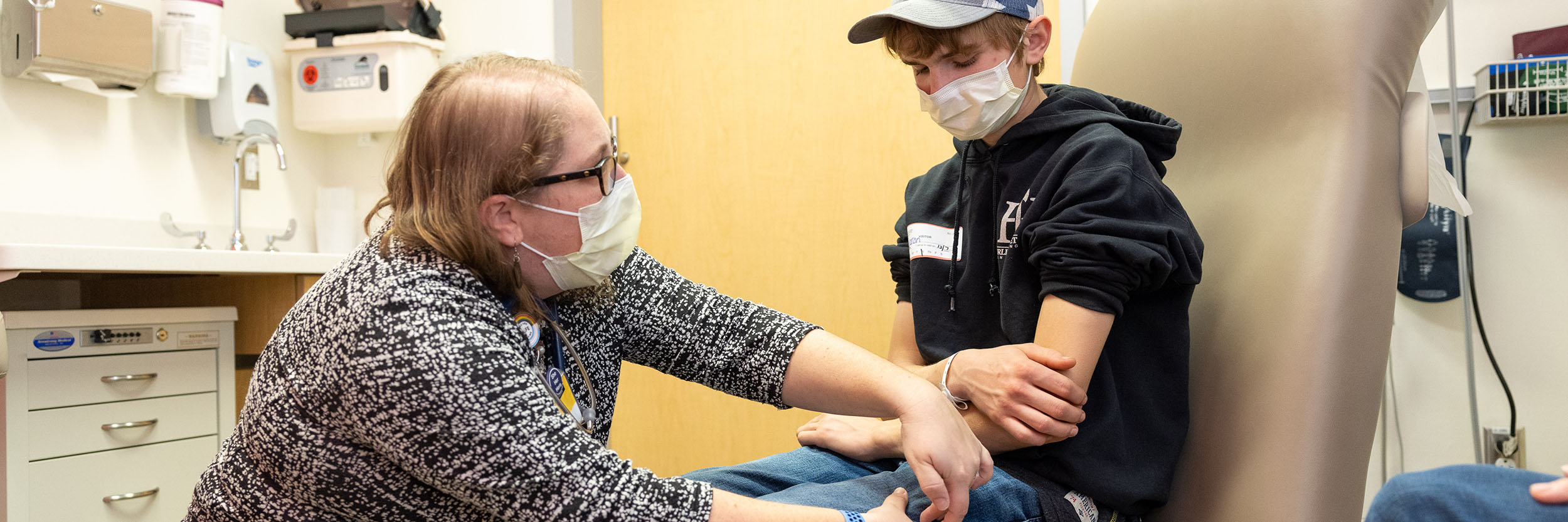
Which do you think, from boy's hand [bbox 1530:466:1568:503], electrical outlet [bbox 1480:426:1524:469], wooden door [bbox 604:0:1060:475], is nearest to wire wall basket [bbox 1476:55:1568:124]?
electrical outlet [bbox 1480:426:1524:469]

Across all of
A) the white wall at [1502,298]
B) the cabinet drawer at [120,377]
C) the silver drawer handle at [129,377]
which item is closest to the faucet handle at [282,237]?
the cabinet drawer at [120,377]

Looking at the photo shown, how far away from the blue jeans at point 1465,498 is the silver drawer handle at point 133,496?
2038 mm

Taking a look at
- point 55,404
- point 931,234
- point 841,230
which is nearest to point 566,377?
point 931,234

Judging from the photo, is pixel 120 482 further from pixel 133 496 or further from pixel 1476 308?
pixel 1476 308

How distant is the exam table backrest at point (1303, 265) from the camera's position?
2.87 feet

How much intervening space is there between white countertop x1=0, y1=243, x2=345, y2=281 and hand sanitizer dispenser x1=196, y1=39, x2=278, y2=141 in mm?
618

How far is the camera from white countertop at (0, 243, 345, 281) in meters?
1.52

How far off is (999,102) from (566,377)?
1.82 feet

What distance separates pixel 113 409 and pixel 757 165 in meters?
1.54

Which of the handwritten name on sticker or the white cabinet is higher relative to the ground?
the handwritten name on sticker

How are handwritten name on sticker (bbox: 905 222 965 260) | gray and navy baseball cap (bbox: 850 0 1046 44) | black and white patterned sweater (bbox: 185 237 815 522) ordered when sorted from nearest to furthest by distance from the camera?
black and white patterned sweater (bbox: 185 237 815 522) → gray and navy baseball cap (bbox: 850 0 1046 44) → handwritten name on sticker (bbox: 905 222 965 260)

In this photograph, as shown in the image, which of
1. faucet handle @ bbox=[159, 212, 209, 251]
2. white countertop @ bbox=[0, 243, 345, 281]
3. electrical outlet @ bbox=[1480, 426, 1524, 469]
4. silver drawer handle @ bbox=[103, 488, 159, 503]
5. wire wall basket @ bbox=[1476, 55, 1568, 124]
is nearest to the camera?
white countertop @ bbox=[0, 243, 345, 281]

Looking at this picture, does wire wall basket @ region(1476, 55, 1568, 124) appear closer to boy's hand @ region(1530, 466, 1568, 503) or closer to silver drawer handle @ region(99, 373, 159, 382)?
boy's hand @ region(1530, 466, 1568, 503)

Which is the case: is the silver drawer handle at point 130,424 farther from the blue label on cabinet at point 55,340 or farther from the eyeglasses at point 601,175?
the eyeglasses at point 601,175
